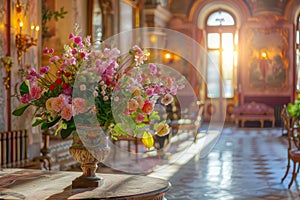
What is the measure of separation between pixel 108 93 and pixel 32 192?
69cm

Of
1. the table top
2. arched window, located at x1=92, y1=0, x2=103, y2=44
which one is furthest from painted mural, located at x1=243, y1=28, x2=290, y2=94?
the table top

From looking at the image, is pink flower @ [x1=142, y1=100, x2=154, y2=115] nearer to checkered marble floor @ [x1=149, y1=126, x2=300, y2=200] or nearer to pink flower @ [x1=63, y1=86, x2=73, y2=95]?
pink flower @ [x1=63, y1=86, x2=73, y2=95]

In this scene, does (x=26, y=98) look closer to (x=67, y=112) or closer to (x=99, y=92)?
(x=67, y=112)

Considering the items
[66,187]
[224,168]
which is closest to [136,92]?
[66,187]

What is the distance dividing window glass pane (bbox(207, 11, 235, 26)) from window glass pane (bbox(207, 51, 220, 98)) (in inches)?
43.9

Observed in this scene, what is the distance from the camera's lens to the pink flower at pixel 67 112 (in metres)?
3.18

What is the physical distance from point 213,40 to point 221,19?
2.82 ft

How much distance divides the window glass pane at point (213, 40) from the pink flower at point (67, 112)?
19.5 metres

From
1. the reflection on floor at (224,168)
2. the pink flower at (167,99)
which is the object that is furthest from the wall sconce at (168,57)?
the pink flower at (167,99)

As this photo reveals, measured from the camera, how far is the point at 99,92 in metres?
3.24

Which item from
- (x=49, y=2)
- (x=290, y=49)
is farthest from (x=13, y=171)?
(x=290, y=49)

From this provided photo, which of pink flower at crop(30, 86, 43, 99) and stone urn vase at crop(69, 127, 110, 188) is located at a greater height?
pink flower at crop(30, 86, 43, 99)

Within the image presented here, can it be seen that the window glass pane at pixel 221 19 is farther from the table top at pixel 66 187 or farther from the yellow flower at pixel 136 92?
the yellow flower at pixel 136 92

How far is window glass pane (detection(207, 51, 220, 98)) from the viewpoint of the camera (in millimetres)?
22469
